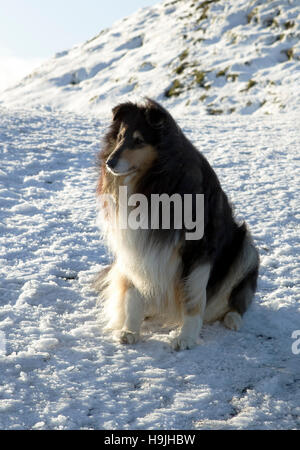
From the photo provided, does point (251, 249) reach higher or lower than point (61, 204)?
lower

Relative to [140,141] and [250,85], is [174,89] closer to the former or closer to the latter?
[250,85]

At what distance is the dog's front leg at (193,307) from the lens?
3.53 meters

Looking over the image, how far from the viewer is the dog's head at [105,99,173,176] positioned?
10.8ft

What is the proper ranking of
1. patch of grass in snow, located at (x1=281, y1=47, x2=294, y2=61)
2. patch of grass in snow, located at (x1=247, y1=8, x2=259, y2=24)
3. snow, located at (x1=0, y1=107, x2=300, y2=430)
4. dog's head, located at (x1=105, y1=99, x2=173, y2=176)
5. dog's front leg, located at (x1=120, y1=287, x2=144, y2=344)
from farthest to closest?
patch of grass in snow, located at (x1=247, y1=8, x2=259, y2=24) < patch of grass in snow, located at (x1=281, y1=47, x2=294, y2=61) < dog's front leg, located at (x1=120, y1=287, x2=144, y2=344) < dog's head, located at (x1=105, y1=99, x2=173, y2=176) < snow, located at (x1=0, y1=107, x2=300, y2=430)

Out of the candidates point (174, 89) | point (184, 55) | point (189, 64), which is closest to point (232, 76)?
point (174, 89)

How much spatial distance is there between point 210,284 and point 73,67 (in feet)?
81.4

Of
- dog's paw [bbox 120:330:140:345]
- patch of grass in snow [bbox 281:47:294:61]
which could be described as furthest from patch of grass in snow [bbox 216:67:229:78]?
dog's paw [bbox 120:330:140:345]

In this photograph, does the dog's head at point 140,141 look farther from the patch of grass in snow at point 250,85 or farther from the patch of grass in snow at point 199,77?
the patch of grass in snow at point 199,77

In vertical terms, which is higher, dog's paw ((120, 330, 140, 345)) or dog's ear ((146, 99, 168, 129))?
dog's ear ((146, 99, 168, 129))

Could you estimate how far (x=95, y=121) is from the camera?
463 inches

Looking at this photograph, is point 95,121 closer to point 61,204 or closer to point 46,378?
point 61,204

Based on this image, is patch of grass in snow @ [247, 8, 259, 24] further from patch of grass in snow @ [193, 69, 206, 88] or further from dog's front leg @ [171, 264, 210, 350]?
dog's front leg @ [171, 264, 210, 350]
